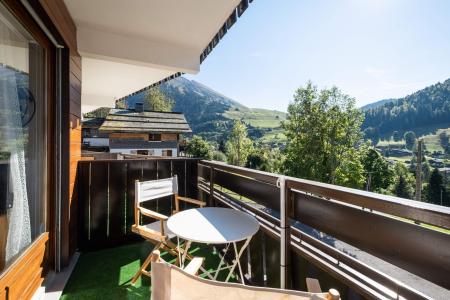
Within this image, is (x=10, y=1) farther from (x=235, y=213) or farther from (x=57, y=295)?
(x=57, y=295)

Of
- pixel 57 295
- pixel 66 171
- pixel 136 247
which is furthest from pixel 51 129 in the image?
pixel 136 247

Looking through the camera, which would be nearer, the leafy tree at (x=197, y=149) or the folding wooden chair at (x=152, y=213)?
the folding wooden chair at (x=152, y=213)

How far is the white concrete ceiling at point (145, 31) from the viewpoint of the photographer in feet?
8.86

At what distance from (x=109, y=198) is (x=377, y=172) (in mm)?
35703

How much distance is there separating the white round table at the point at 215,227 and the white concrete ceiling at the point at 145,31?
2137 mm

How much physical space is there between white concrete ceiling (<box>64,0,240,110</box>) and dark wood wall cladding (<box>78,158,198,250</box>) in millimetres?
1476

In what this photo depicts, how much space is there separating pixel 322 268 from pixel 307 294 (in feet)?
2.28

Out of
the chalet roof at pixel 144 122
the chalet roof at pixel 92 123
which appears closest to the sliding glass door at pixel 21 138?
the chalet roof at pixel 144 122

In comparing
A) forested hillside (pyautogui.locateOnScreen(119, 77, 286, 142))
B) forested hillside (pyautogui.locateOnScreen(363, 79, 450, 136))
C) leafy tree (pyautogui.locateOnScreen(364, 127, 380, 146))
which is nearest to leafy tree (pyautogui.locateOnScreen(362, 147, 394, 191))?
forested hillside (pyautogui.locateOnScreen(119, 77, 286, 142))

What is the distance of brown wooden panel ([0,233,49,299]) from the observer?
1.64 m

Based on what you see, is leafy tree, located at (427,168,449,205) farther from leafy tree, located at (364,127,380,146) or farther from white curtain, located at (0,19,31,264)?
leafy tree, located at (364,127,380,146)

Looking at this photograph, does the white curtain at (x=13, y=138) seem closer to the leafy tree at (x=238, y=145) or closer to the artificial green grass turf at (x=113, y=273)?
the artificial green grass turf at (x=113, y=273)

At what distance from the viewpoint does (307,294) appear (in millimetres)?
863

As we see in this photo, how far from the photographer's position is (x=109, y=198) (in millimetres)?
3365
